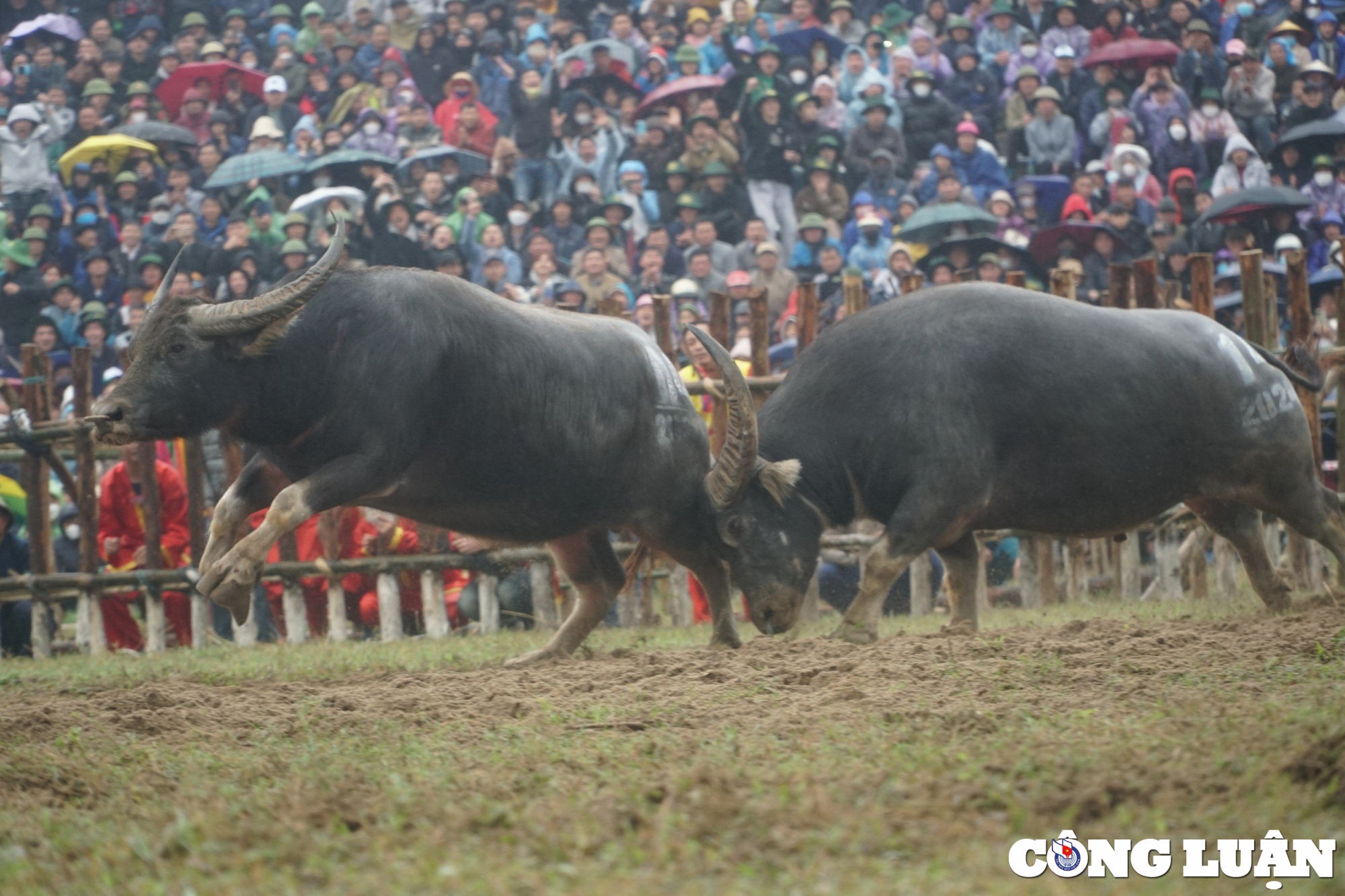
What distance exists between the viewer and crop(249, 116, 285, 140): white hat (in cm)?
1511

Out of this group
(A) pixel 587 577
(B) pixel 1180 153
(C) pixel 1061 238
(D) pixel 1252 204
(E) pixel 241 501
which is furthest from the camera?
(B) pixel 1180 153

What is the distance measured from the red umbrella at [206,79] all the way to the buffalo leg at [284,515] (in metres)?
11.3

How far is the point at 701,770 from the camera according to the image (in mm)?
3377

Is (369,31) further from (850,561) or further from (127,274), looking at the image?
(850,561)

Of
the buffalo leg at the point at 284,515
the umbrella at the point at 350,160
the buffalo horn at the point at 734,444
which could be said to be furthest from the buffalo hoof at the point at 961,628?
the umbrella at the point at 350,160

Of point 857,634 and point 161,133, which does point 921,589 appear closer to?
point 857,634

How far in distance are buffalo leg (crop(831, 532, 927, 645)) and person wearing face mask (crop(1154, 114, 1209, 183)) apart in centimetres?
886

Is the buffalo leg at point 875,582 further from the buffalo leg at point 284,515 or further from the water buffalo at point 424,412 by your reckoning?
the buffalo leg at point 284,515

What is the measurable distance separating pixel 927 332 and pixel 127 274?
33.0 ft

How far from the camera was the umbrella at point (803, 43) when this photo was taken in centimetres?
1503

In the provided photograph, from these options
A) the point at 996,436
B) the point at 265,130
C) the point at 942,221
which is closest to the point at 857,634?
the point at 996,436

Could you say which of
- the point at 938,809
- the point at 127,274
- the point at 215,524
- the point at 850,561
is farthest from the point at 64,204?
the point at 938,809

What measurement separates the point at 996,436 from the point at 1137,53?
358 inches

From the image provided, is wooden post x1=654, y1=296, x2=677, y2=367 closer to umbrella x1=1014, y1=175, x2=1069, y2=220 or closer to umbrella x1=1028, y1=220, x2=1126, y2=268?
umbrella x1=1028, y1=220, x2=1126, y2=268
